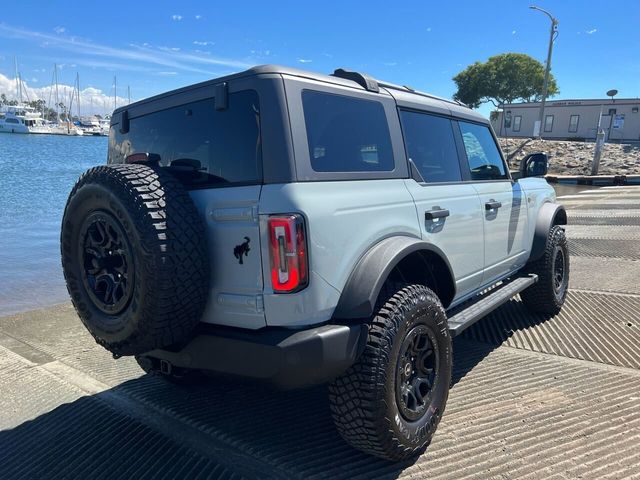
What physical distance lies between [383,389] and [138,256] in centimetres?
125

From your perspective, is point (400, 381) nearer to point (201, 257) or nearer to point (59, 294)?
point (201, 257)

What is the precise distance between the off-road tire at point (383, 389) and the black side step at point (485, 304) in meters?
0.55

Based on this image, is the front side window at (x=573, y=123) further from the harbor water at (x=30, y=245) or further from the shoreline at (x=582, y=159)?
the harbor water at (x=30, y=245)

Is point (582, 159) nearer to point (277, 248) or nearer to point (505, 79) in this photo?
point (277, 248)

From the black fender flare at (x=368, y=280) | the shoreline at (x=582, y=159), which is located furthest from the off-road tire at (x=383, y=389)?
the shoreline at (x=582, y=159)

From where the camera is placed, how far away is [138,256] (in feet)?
7.00

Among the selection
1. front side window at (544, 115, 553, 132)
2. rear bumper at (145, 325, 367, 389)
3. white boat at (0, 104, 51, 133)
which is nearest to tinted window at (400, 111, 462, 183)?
rear bumper at (145, 325, 367, 389)

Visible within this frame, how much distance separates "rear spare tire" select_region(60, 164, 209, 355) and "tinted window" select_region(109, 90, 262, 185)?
20cm

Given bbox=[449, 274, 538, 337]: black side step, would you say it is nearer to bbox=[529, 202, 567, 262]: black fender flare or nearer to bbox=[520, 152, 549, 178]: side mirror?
bbox=[529, 202, 567, 262]: black fender flare

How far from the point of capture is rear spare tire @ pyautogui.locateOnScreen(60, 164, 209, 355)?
213cm

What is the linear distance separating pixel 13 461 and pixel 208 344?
1.40m

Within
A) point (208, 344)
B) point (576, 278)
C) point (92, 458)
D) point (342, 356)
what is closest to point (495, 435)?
point (342, 356)

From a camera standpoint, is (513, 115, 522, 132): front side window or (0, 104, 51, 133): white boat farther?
(0, 104, 51, 133): white boat

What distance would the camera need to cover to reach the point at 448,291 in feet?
10.3
